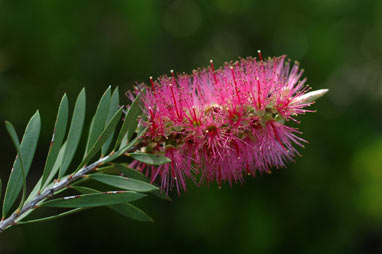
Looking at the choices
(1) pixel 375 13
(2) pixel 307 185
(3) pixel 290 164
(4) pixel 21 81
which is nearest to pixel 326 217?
(2) pixel 307 185

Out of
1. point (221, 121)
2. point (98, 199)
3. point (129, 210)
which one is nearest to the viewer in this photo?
point (98, 199)

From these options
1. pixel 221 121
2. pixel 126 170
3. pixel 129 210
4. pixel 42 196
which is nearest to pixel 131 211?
pixel 129 210

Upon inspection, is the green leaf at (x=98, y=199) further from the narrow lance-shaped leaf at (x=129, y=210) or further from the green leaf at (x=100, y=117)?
the green leaf at (x=100, y=117)

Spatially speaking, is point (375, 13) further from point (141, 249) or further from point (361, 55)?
point (141, 249)

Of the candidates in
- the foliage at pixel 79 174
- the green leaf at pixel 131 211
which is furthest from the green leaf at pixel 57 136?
the green leaf at pixel 131 211

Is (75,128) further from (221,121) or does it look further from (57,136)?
(221,121)

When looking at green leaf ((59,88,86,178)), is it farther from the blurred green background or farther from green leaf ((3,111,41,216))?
the blurred green background
